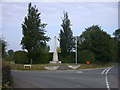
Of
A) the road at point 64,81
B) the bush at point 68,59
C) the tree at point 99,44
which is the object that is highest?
the tree at point 99,44

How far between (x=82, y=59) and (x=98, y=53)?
7965 millimetres

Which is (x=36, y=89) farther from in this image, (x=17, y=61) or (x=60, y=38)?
(x=60, y=38)

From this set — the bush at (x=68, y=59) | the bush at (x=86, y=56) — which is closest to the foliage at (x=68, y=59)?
the bush at (x=68, y=59)

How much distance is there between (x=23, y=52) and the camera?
48.5m

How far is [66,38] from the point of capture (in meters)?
60.4

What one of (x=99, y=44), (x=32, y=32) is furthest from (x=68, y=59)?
(x=32, y=32)

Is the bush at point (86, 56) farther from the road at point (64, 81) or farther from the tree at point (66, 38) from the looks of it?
the road at point (64, 81)

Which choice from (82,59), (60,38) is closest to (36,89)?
(82,59)

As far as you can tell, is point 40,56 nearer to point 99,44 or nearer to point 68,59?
point 68,59

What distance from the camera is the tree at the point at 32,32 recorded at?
48.5m

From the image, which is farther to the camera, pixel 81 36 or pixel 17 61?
pixel 81 36

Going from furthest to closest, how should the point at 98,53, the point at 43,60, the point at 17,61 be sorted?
1. the point at 98,53
2. the point at 43,60
3. the point at 17,61

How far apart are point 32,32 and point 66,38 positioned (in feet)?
45.2

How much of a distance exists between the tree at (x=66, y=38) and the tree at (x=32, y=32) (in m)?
10.2
